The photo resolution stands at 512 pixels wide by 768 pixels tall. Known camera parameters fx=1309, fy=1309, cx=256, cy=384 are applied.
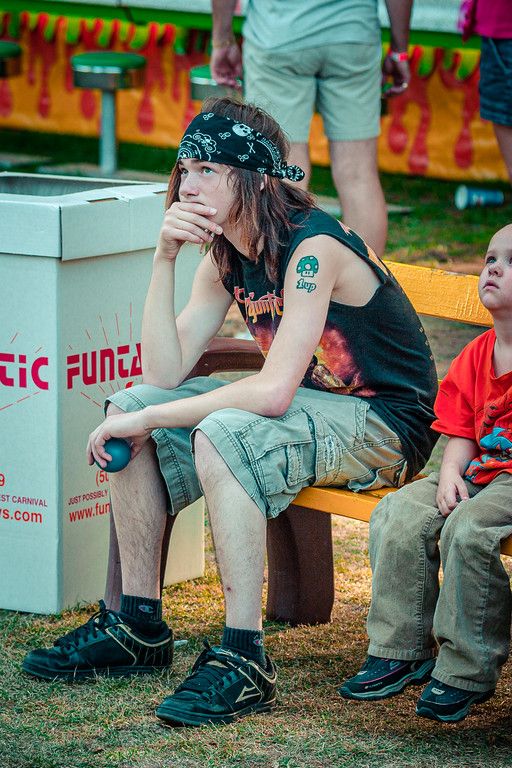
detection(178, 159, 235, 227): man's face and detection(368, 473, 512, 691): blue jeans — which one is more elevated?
detection(178, 159, 235, 227): man's face

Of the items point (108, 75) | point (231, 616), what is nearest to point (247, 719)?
point (231, 616)

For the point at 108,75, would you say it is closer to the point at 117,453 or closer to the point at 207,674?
the point at 117,453

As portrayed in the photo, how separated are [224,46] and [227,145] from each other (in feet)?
7.37

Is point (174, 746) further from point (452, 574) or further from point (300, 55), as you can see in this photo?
point (300, 55)

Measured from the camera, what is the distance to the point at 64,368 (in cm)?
301

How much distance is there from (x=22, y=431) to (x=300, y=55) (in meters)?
1.86

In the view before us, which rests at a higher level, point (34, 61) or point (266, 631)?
point (34, 61)

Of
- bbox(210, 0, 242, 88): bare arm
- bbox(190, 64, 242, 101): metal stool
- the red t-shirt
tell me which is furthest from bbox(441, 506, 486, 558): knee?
bbox(190, 64, 242, 101): metal stool

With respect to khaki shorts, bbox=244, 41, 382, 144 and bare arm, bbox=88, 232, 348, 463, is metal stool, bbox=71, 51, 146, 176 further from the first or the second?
bare arm, bbox=88, 232, 348, 463

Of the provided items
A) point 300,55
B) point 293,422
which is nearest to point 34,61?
point 300,55

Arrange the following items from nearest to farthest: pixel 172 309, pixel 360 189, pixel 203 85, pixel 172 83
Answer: pixel 172 309 < pixel 360 189 < pixel 203 85 < pixel 172 83

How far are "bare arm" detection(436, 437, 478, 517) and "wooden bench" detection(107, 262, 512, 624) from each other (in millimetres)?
467

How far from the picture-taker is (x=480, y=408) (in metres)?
2.51

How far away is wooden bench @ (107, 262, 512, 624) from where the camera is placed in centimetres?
296
